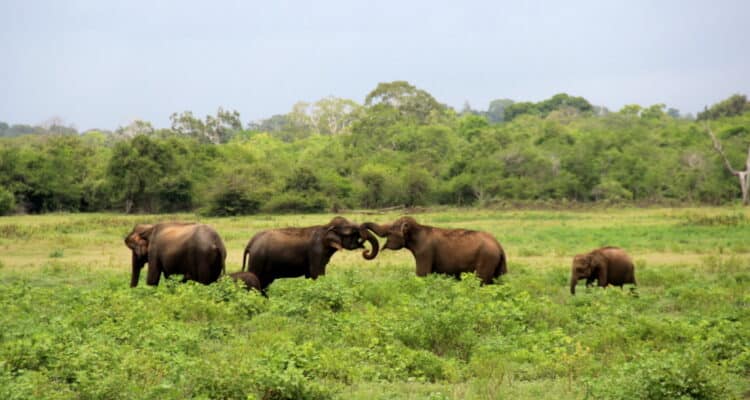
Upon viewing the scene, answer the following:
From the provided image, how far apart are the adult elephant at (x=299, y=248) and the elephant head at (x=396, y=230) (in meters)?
0.23

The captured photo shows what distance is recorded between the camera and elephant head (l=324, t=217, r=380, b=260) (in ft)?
52.3

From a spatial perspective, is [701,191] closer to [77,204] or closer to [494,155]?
[494,155]

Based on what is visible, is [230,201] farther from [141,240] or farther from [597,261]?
[597,261]

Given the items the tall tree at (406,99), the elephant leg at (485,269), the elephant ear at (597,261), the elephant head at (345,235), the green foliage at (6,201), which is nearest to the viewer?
the elephant leg at (485,269)

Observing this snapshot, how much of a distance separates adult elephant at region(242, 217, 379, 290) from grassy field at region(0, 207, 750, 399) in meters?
0.47

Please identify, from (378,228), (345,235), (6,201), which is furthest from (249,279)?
(6,201)

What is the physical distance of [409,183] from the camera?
169 ft

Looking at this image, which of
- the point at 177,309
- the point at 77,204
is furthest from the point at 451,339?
the point at 77,204

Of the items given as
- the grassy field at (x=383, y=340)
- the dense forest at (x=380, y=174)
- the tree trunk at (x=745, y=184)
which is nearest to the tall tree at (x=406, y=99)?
the dense forest at (x=380, y=174)

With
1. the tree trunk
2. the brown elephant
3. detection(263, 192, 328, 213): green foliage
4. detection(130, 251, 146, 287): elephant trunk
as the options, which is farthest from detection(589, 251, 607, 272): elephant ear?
the tree trunk

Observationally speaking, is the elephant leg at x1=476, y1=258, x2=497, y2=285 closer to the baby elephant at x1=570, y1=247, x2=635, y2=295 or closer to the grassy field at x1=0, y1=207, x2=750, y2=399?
the grassy field at x1=0, y1=207, x2=750, y2=399

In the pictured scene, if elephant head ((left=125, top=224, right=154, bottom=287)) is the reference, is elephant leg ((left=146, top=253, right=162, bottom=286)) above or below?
below

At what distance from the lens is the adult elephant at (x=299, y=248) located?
16.0 m

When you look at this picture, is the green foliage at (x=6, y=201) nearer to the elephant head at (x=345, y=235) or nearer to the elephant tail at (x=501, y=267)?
the elephant head at (x=345, y=235)
